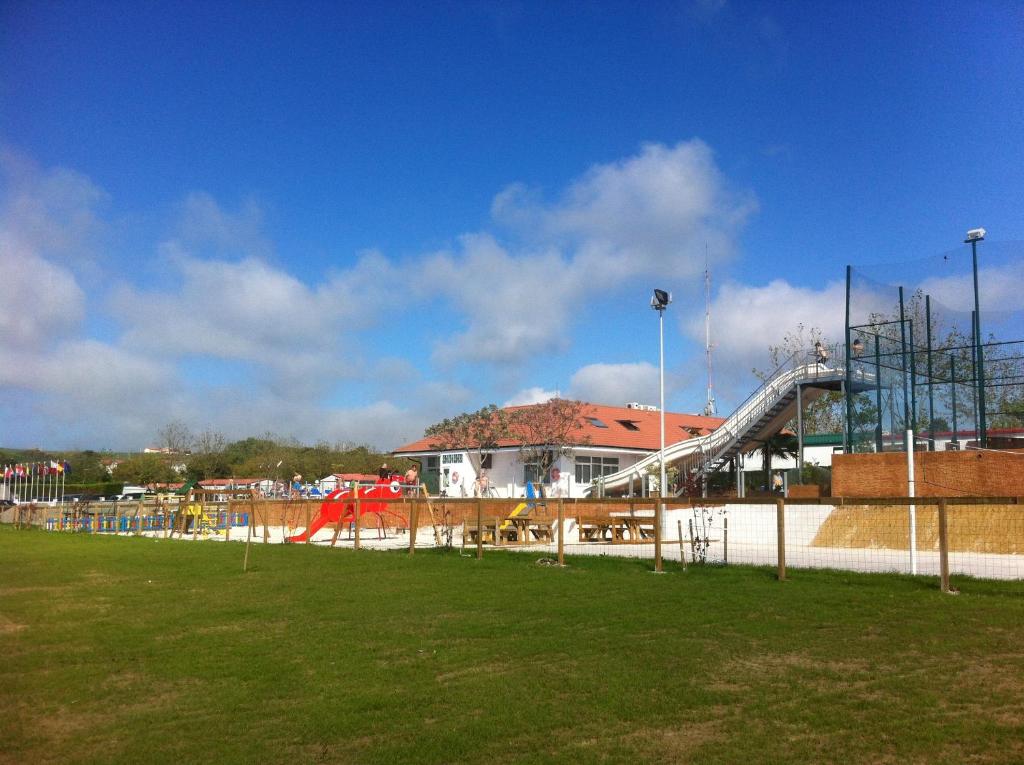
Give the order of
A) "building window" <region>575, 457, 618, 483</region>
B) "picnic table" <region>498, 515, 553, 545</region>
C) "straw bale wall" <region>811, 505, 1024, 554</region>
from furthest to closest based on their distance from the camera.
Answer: "building window" <region>575, 457, 618, 483</region> < "picnic table" <region>498, 515, 553, 545</region> < "straw bale wall" <region>811, 505, 1024, 554</region>

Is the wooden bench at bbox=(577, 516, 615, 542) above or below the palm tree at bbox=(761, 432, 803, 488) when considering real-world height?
below

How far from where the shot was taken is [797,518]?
20719 millimetres

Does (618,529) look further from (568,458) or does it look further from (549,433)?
(568,458)

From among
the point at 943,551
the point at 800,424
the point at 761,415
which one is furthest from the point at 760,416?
the point at 943,551

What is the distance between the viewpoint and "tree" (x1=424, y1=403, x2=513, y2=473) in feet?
153

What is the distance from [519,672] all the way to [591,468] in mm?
40975

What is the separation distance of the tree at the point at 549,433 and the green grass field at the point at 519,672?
105ft

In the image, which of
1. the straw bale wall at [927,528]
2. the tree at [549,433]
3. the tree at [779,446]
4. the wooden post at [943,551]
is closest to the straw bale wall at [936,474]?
the straw bale wall at [927,528]

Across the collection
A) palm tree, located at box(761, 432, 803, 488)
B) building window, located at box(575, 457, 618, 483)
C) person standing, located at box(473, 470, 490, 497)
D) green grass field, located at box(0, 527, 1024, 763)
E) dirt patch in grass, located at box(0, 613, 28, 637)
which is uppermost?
palm tree, located at box(761, 432, 803, 488)

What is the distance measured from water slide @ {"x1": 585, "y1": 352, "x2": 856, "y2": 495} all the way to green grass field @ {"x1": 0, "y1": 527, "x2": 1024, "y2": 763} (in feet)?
60.6

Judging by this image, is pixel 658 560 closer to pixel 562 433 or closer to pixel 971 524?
pixel 971 524

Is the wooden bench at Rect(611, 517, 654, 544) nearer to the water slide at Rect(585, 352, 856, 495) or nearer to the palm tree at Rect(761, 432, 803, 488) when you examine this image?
the water slide at Rect(585, 352, 856, 495)

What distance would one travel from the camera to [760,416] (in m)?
32.7

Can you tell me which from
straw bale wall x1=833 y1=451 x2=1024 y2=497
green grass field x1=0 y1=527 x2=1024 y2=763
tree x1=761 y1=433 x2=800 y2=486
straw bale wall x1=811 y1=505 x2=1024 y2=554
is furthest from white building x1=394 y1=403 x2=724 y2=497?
green grass field x1=0 y1=527 x2=1024 y2=763
